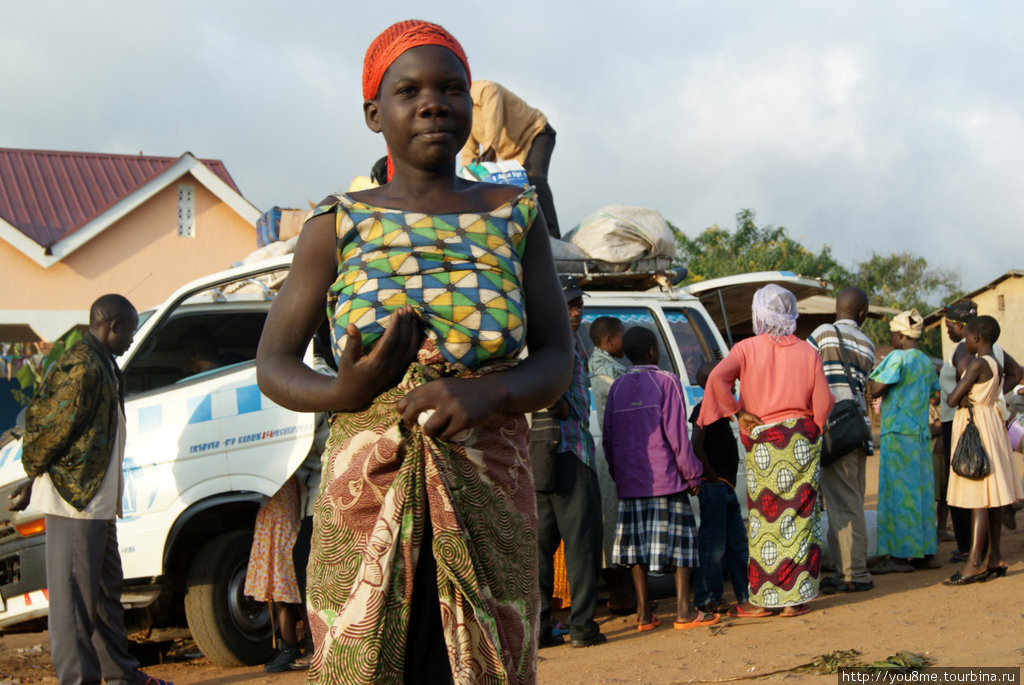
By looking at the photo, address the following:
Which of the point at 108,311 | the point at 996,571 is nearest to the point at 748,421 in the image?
the point at 996,571

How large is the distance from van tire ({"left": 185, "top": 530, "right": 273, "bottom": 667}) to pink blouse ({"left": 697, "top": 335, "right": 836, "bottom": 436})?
2.89 m

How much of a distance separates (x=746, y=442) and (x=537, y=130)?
2682 millimetres

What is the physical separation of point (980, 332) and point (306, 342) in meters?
6.18

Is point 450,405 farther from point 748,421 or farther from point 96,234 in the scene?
point 96,234

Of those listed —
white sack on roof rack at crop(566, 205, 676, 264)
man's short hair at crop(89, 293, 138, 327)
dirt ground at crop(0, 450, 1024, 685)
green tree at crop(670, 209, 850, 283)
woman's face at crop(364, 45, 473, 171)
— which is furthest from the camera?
green tree at crop(670, 209, 850, 283)

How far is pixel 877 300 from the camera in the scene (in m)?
34.6

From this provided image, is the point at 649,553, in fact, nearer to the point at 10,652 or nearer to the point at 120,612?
the point at 120,612

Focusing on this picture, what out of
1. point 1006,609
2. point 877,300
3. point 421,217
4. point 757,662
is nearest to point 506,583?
point 421,217

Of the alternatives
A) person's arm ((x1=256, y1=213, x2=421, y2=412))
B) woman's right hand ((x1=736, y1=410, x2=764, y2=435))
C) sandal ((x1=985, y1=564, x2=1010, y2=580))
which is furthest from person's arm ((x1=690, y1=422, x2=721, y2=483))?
person's arm ((x1=256, y1=213, x2=421, y2=412))

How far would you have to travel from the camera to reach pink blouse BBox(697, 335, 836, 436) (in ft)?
19.6

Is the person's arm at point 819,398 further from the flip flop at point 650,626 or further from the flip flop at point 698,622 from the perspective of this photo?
the flip flop at point 650,626

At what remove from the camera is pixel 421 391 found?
1.72 m

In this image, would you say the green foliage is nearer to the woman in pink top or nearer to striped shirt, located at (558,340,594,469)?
striped shirt, located at (558,340,594,469)

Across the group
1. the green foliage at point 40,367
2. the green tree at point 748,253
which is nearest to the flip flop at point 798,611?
the green foliage at point 40,367
